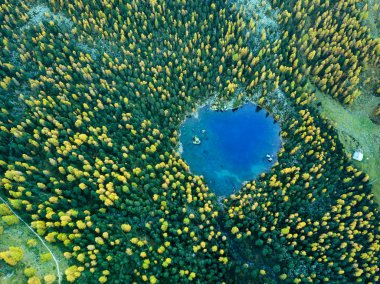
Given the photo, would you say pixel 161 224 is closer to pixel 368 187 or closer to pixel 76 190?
pixel 76 190

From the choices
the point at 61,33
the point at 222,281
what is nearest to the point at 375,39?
the point at 222,281

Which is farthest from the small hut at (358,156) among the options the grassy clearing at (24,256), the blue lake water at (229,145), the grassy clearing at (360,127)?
the grassy clearing at (24,256)

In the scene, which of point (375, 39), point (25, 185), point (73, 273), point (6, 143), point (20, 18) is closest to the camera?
point (73, 273)

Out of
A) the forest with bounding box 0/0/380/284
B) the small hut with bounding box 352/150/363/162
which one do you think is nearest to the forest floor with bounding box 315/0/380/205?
the small hut with bounding box 352/150/363/162

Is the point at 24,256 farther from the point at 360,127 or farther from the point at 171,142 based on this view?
the point at 360,127

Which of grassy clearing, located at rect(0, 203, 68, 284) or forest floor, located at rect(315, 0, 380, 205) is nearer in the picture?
grassy clearing, located at rect(0, 203, 68, 284)

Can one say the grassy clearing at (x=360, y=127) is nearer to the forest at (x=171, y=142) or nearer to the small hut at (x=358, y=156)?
the small hut at (x=358, y=156)

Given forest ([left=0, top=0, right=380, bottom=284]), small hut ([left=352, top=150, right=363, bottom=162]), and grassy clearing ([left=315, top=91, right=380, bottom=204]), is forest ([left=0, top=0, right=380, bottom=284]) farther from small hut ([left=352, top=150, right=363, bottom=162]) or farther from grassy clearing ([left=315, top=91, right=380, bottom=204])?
small hut ([left=352, top=150, right=363, bottom=162])

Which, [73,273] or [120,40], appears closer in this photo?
[73,273]
